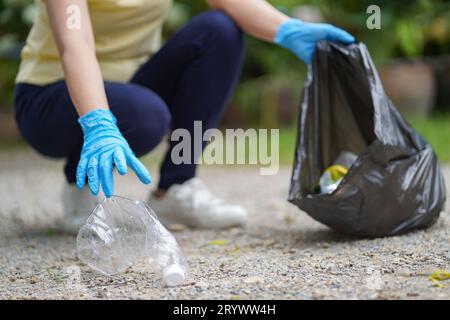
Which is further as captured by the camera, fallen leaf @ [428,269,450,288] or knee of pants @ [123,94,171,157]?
knee of pants @ [123,94,171,157]

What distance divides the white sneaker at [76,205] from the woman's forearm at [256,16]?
2.24 feet

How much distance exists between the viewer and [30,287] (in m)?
1.62

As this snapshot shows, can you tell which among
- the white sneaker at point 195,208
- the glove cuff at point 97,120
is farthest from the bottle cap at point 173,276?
the white sneaker at point 195,208

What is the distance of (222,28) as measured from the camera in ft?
7.22

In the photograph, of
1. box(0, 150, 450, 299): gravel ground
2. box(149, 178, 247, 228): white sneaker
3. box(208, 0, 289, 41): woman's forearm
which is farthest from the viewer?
box(149, 178, 247, 228): white sneaker

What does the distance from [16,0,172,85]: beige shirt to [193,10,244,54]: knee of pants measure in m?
0.15

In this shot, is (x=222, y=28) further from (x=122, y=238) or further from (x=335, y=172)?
(x=122, y=238)

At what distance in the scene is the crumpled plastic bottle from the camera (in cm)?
160

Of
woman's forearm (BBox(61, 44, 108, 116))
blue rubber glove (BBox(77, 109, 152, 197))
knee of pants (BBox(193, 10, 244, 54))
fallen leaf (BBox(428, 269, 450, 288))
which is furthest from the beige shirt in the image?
fallen leaf (BBox(428, 269, 450, 288))

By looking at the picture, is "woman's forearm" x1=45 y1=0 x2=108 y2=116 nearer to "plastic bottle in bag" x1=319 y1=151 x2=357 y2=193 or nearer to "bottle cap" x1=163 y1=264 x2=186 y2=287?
"bottle cap" x1=163 y1=264 x2=186 y2=287

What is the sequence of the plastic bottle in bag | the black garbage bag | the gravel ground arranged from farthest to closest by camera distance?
the plastic bottle in bag, the black garbage bag, the gravel ground

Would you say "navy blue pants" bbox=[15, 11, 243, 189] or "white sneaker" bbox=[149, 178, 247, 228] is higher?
"navy blue pants" bbox=[15, 11, 243, 189]

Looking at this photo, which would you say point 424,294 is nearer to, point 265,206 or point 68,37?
point 68,37
